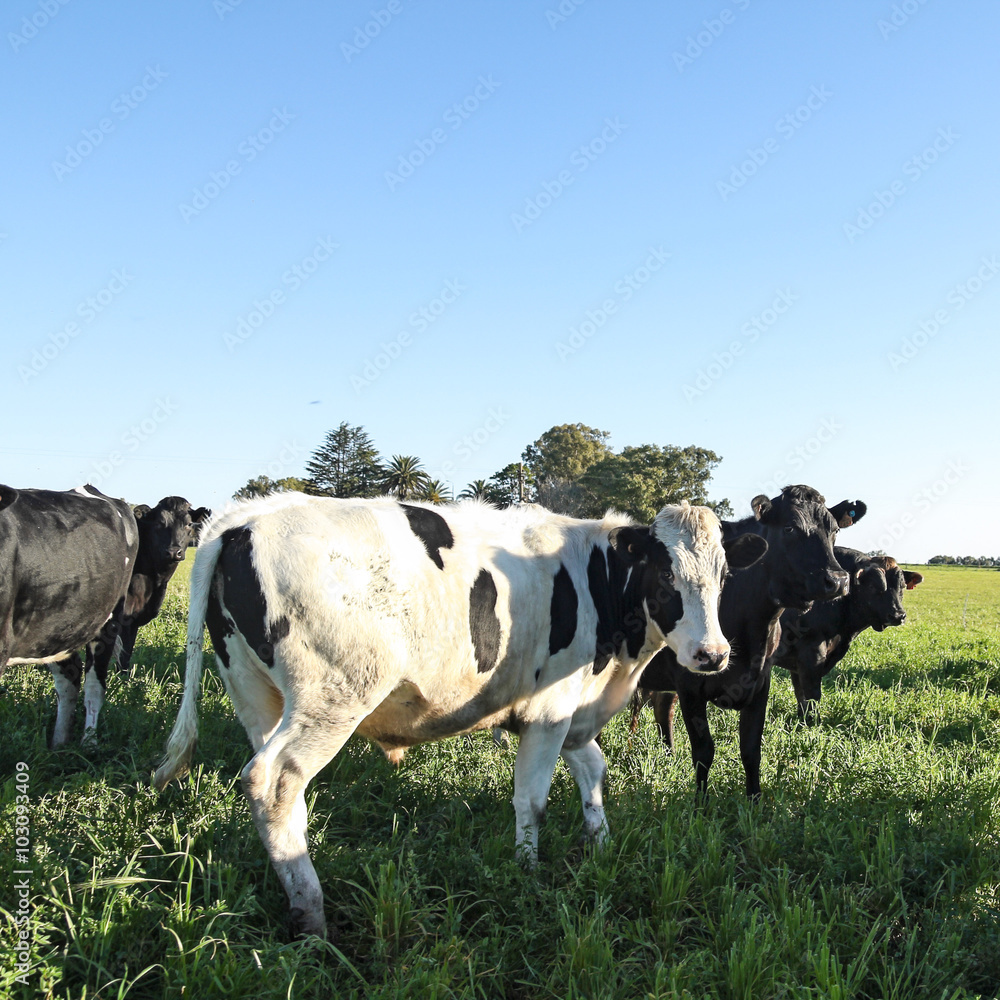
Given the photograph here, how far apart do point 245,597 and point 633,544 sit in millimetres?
2474

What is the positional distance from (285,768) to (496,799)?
196 cm

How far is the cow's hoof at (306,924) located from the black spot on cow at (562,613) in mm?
1944

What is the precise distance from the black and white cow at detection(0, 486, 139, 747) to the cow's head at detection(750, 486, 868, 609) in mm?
5367

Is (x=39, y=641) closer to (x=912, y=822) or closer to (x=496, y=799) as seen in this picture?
(x=496, y=799)

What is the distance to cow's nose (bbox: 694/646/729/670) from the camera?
484cm

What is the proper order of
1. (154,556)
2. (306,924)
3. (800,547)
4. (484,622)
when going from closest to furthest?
(306,924) < (484,622) < (800,547) < (154,556)

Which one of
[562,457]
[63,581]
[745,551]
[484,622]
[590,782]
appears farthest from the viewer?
[562,457]

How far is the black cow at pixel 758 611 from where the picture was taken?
6.06m

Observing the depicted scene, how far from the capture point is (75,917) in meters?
3.55

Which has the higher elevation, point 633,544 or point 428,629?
point 633,544

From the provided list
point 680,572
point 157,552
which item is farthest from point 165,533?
point 680,572

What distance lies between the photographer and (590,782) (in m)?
5.30

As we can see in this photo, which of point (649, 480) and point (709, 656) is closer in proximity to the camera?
point (709, 656)

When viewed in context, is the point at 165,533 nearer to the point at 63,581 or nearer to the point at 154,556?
the point at 154,556
